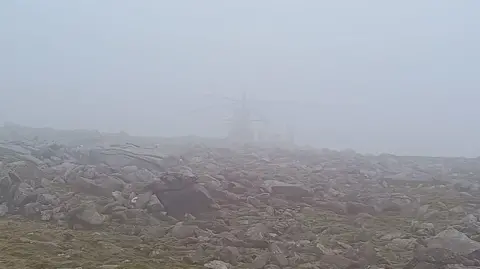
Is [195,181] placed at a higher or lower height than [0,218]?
higher

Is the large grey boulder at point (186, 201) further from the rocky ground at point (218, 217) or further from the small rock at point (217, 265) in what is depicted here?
the small rock at point (217, 265)

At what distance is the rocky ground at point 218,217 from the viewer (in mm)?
9055

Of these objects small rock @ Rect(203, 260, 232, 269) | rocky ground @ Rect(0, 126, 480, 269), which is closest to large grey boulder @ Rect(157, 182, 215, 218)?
rocky ground @ Rect(0, 126, 480, 269)

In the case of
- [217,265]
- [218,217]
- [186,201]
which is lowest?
[217,265]

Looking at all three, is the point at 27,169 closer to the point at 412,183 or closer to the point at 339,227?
the point at 339,227

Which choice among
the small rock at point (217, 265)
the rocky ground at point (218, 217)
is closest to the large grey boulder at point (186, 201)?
the rocky ground at point (218, 217)

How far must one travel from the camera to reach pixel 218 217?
12680 millimetres

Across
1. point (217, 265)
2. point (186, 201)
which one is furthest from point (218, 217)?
point (217, 265)

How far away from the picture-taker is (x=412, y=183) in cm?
2008

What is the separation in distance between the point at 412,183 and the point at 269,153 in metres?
13.1

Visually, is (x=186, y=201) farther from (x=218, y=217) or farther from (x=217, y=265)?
(x=217, y=265)

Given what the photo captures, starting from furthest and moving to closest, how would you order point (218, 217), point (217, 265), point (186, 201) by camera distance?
1. point (186, 201)
2. point (218, 217)
3. point (217, 265)

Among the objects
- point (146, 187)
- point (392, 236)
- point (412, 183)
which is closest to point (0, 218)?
point (146, 187)

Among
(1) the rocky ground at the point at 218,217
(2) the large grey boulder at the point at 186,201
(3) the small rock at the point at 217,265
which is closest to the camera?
(3) the small rock at the point at 217,265
